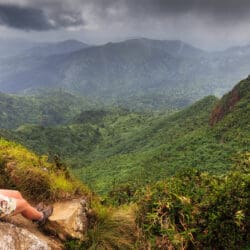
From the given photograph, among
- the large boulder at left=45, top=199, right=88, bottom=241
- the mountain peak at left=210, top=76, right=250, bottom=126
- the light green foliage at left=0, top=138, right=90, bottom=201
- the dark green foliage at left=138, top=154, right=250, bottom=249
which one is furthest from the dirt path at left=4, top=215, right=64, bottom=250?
the mountain peak at left=210, top=76, right=250, bottom=126

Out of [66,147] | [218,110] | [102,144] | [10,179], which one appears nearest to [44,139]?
[66,147]

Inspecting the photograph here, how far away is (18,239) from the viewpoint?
5664mm

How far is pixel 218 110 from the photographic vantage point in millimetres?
83562

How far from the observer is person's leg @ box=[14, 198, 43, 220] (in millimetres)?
5946

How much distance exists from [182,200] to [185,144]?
65659 millimetres

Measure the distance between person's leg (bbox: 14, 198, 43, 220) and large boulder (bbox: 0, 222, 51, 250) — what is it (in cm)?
30

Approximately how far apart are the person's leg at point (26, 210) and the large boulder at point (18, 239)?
0.30 m

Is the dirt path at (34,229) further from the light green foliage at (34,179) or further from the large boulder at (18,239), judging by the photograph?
the light green foliage at (34,179)

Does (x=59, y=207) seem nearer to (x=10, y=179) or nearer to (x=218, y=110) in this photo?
(x=10, y=179)

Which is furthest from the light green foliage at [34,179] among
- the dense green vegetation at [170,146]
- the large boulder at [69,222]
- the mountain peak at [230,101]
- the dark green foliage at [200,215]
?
the mountain peak at [230,101]

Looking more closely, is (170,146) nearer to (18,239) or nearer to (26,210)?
(26,210)

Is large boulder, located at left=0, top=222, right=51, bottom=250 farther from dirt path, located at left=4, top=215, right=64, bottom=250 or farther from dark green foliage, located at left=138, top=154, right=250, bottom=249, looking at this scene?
dark green foliage, located at left=138, top=154, right=250, bottom=249

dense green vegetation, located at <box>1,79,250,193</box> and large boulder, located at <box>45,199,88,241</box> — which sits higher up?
large boulder, located at <box>45,199,88,241</box>

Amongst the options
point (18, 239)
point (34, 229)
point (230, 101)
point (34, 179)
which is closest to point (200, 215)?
point (34, 229)
